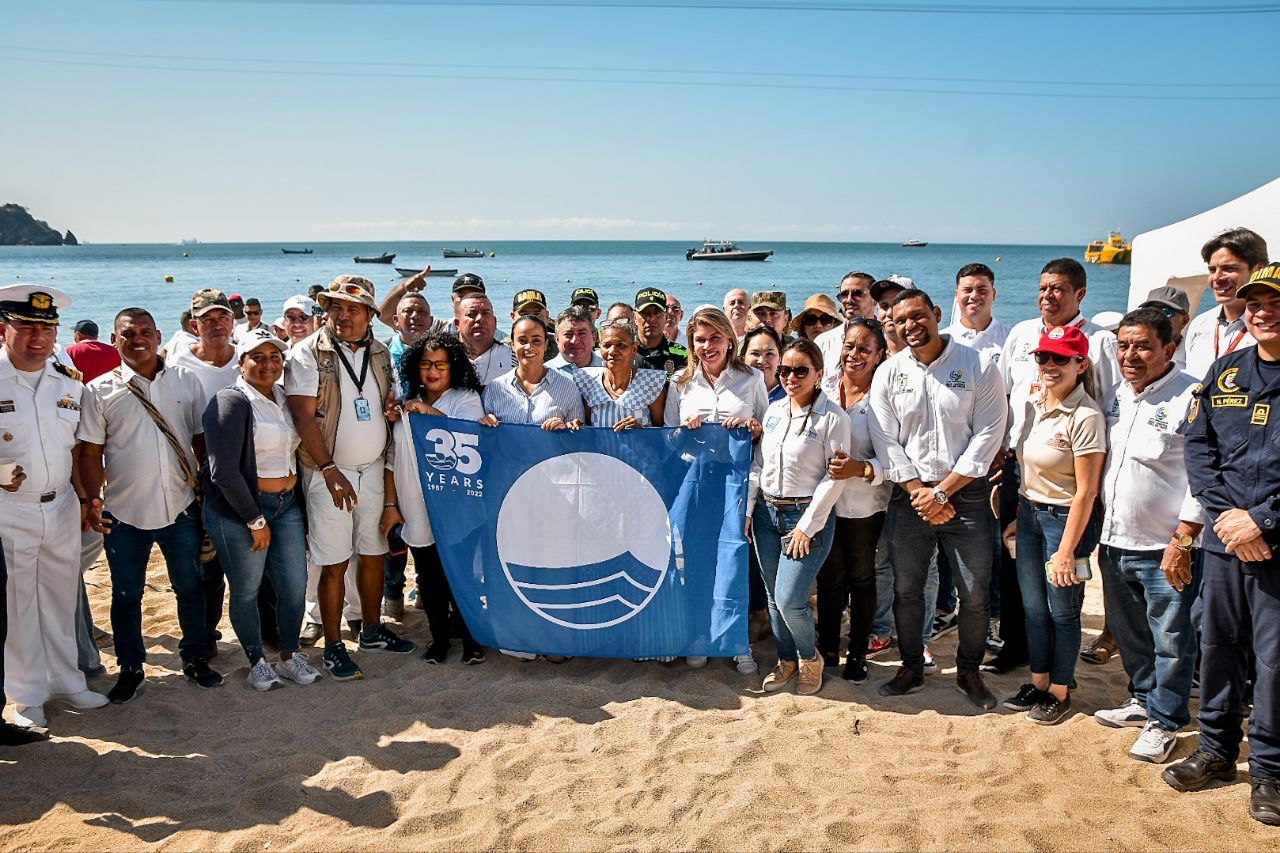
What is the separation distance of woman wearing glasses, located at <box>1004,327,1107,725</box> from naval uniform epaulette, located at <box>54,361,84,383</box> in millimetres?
5230

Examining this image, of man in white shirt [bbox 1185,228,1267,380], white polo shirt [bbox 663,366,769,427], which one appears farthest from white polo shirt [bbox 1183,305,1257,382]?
white polo shirt [bbox 663,366,769,427]

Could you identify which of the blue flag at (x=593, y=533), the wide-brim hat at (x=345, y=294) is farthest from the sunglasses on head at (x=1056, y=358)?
the wide-brim hat at (x=345, y=294)

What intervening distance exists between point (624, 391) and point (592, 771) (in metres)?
2.18

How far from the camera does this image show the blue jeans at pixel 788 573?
4590mm

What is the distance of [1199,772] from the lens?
12.3ft

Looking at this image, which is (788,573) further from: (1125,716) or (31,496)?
(31,496)

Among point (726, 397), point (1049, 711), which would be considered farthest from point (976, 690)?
point (726, 397)

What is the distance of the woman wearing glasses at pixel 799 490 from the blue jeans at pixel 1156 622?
1.43 metres

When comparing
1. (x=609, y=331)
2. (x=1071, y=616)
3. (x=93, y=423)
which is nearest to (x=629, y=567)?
(x=609, y=331)

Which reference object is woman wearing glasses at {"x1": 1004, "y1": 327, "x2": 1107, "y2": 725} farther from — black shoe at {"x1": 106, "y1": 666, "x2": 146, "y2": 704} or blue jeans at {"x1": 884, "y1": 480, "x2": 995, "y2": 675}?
black shoe at {"x1": 106, "y1": 666, "x2": 146, "y2": 704}

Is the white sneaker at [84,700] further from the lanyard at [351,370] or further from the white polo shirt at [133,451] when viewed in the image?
the lanyard at [351,370]

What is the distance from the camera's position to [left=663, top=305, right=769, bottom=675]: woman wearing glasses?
188 inches

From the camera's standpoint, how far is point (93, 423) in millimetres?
4602

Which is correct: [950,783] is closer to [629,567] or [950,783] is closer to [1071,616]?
[1071,616]
